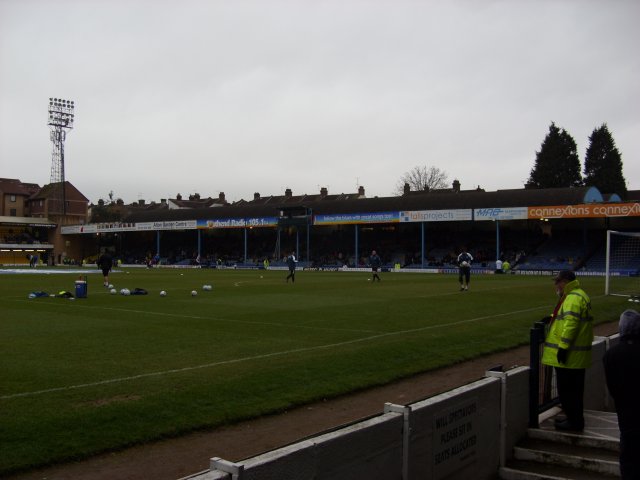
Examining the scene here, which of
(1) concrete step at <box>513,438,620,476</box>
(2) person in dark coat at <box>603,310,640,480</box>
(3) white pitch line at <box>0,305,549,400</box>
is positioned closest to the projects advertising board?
(3) white pitch line at <box>0,305,549,400</box>

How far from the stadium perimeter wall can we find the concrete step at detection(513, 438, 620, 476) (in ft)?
0.52

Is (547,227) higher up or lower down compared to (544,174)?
lower down

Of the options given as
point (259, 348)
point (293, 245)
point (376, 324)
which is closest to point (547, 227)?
point (293, 245)

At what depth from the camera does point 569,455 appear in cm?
617

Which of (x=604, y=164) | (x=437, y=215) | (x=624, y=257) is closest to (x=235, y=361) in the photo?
(x=624, y=257)

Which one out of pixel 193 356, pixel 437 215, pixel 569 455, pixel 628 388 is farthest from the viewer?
pixel 437 215

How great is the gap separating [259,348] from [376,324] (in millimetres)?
4546

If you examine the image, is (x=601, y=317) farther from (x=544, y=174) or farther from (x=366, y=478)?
(x=544, y=174)

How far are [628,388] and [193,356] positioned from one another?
7.53m

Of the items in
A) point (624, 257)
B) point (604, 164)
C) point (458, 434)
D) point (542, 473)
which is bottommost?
point (542, 473)

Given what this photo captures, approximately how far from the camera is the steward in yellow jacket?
650 cm

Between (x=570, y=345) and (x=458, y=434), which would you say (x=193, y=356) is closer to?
(x=458, y=434)

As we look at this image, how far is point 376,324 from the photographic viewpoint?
15023 millimetres

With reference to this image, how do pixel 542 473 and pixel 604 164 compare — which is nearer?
pixel 542 473
